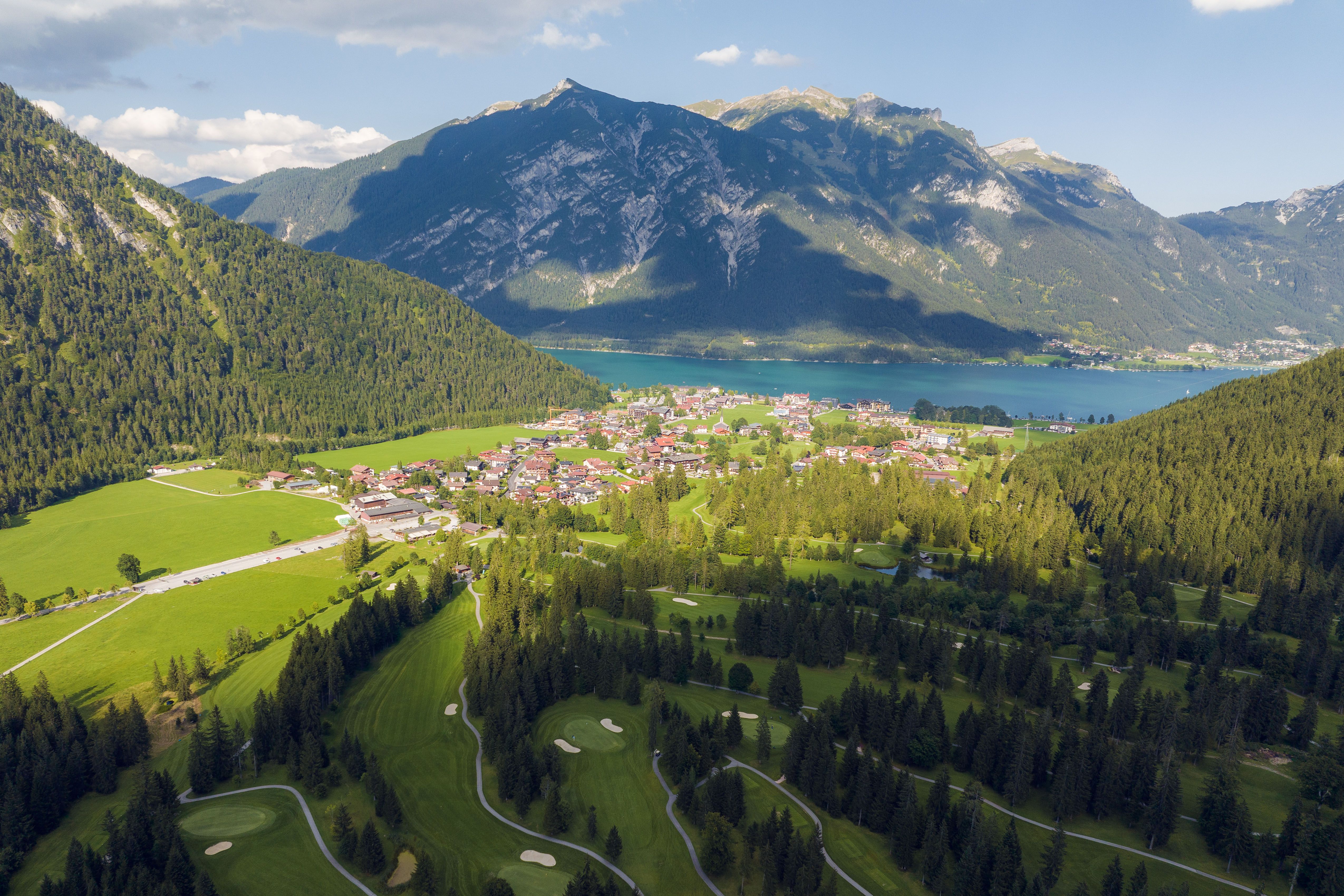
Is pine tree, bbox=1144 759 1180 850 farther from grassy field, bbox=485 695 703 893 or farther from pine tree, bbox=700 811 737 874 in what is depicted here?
grassy field, bbox=485 695 703 893

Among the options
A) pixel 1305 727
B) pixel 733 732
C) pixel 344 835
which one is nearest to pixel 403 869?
pixel 344 835

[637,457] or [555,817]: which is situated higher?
[637,457]

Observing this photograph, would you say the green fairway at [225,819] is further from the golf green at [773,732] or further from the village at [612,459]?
the village at [612,459]

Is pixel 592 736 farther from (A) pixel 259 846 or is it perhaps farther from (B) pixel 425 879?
(A) pixel 259 846

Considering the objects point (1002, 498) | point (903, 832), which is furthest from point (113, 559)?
point (1002, 498)

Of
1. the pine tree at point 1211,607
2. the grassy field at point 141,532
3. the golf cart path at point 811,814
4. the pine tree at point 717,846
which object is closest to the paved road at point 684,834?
the pine tree at point 717,846

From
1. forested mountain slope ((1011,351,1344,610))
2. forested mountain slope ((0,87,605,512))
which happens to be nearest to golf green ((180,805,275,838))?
forested mountain slope ((1011,351,1344,610))
